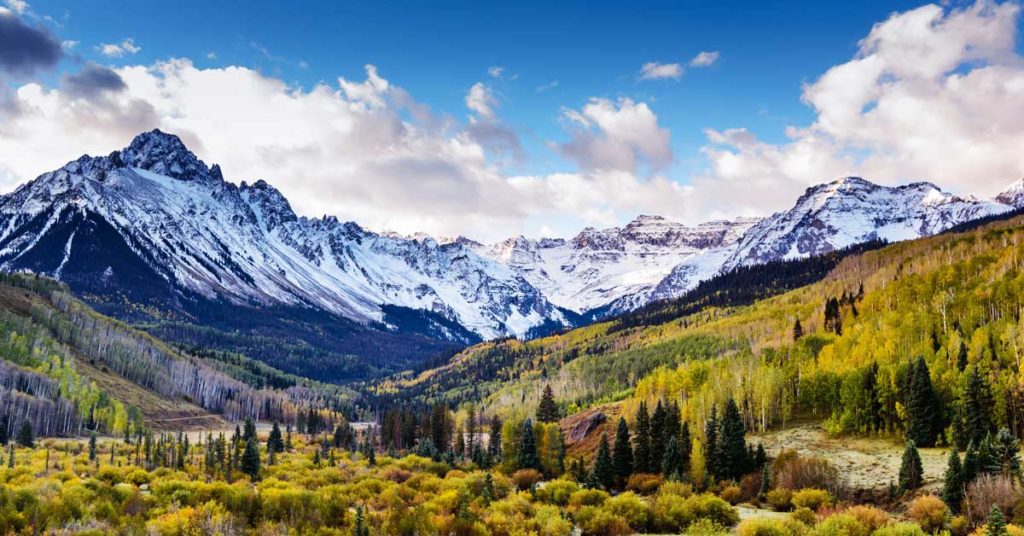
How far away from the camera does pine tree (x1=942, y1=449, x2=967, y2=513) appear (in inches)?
2040

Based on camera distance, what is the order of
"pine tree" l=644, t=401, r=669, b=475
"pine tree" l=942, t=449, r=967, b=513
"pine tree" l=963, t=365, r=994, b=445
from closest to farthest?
"pine tree" l=942, t=449, r=967, b=513 → "pine tree" l=963, t=365, r=994, b=445 → "pine tree" l=644, t=401, r=669, b=475

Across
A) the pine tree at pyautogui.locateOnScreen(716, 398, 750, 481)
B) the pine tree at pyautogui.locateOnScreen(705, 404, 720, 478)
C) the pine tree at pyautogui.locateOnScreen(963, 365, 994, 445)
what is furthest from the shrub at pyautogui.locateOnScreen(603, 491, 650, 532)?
the pine tree at pyautogui.locateOnScreen(963, 365, 994, 445)

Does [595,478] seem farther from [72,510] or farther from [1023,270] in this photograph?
[1023,270]

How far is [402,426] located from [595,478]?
8310 cm

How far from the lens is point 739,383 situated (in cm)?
10531

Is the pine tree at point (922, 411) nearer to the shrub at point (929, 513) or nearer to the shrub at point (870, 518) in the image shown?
the shrub at point (929, 513)

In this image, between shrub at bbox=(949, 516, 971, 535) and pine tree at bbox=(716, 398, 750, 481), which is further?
pine tree at bbox=(716, 398, 750, 481)

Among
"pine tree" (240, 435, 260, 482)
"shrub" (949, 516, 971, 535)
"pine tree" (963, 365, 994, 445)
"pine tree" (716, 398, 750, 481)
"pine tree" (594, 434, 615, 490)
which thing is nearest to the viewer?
"shrub" (949, 516, 971, 535)

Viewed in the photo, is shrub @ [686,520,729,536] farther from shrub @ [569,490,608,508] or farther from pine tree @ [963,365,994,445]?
pine tree @ [963,365,994,445]

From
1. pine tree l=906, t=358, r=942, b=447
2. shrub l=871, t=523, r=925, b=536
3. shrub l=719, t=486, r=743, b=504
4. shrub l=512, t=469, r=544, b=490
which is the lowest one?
shrub l=512, t=469, r=544, b=490

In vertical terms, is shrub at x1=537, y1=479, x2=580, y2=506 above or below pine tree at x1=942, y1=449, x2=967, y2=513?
below

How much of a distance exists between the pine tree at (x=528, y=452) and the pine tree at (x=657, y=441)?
740 inches

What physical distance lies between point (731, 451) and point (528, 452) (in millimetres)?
32422

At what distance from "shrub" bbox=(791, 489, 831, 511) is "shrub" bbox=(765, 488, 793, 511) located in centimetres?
217
